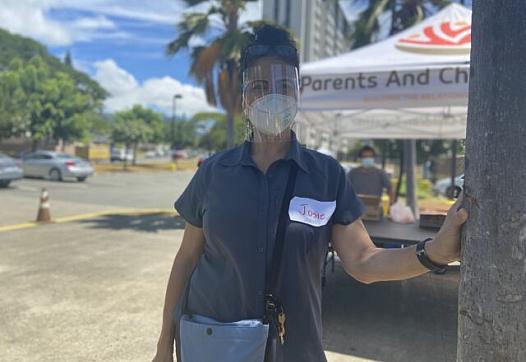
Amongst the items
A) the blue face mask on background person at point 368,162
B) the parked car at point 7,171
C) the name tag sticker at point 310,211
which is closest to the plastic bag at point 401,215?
the blue face mask on background person at point 368,162

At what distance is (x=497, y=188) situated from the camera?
119cm

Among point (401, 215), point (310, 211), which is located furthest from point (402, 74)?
point (310, 211)

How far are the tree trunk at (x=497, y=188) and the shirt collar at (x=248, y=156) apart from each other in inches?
21.4

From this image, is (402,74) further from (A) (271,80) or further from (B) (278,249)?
(B) (278,249)

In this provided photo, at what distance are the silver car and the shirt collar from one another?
849 inches

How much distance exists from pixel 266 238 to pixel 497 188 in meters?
0.66

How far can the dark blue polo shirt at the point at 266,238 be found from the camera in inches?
58.7

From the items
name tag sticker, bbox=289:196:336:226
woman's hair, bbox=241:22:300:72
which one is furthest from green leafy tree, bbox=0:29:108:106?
name tag sticker, bbox=289:196:336:226

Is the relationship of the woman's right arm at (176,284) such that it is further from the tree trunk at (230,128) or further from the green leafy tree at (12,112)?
the green leafy tree at (12,112)

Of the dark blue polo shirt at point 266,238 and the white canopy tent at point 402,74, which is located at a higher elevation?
the white canopy tent at point 402,74

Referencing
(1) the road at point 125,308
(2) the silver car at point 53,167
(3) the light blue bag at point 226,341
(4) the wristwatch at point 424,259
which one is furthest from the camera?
(2) the silver car at point 53,167

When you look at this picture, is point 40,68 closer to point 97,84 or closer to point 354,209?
point 354,209

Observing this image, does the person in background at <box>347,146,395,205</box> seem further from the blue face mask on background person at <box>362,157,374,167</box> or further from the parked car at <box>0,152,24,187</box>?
the parked car at <box>0,152,24,187</box>

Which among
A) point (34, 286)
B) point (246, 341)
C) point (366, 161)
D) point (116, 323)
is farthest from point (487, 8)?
point (366, 161)
